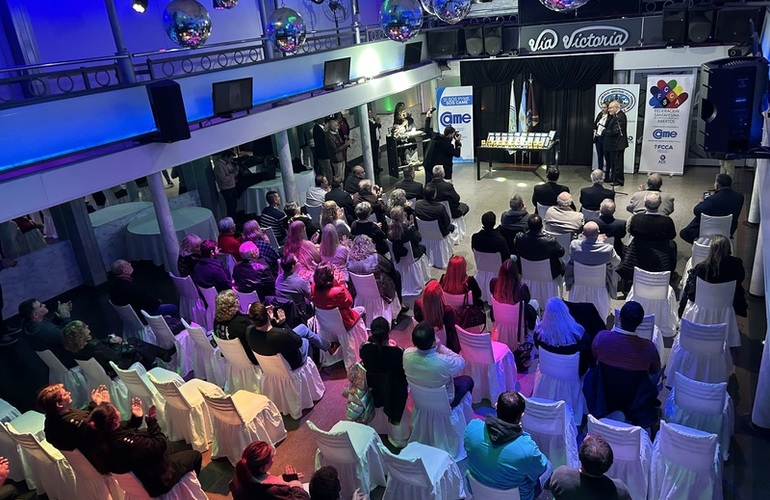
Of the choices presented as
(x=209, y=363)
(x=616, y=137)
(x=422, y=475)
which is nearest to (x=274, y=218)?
(x=209, y=363)

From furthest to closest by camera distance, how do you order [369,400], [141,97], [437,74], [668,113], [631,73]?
[437,74] → [631,73] → [668,113] → [141,97] → [369,400]

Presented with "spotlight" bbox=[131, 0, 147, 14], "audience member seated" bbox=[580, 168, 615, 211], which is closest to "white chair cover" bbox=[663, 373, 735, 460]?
"audience member seated" bbox=[580, 168, 615, 211]

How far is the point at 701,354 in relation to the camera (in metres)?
4.73

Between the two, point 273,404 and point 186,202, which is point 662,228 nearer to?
point 273,404

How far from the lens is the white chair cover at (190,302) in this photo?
21.2 feet

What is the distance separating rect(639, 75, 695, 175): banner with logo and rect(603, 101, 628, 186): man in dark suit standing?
2.11 ft

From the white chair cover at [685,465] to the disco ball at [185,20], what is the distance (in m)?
5.07

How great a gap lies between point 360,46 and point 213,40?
295cm

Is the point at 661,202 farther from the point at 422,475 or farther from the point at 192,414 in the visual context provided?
the point at 192,414

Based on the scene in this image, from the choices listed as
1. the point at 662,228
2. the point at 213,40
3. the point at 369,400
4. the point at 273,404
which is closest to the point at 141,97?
the point at 213,40

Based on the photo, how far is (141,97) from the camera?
23.7ft

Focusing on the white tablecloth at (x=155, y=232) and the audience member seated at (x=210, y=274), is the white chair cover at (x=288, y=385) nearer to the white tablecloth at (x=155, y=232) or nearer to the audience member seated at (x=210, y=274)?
the audience member seated at (x=210, y=274)

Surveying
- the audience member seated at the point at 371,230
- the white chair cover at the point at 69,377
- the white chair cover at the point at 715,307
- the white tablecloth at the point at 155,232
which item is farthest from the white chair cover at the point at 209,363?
the white chair cover at the point at 715,307

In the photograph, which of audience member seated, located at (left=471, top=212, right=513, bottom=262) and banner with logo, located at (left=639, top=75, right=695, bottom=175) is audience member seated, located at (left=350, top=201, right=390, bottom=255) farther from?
banner with logo, located at (left=639, top=75, right=695, bottom=175)
